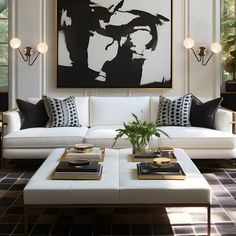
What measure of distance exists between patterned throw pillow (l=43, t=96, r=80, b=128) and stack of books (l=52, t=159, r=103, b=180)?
202 cm

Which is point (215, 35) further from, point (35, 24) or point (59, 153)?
point (59, 153)

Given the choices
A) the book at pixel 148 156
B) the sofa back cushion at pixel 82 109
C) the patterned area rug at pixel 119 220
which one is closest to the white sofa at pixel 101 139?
the sofa back cushion at pixel 82 109

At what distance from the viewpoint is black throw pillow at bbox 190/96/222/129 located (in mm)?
4809

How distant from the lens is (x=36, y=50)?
5.70 m

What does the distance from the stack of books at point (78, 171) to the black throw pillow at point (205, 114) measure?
2.26 m

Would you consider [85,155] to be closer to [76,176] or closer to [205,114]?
[76,176]

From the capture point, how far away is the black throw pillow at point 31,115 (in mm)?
4891

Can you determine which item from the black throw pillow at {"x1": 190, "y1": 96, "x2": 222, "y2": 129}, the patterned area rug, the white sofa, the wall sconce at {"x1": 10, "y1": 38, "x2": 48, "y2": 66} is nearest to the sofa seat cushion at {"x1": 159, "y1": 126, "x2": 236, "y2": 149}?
the white sofa

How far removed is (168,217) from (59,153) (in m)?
1.17

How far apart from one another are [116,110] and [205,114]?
3.63ft

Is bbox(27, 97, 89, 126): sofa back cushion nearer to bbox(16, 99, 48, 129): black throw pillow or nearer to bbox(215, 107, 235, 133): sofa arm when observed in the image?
bbox(16, 99, 48, 129): black throw pillow

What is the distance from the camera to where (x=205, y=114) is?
15.9 feet

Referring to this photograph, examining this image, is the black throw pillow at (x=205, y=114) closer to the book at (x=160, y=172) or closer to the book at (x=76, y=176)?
the book at (x=160, y=172)

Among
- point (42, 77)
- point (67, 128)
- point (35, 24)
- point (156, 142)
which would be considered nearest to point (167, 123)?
point (156, 142)
